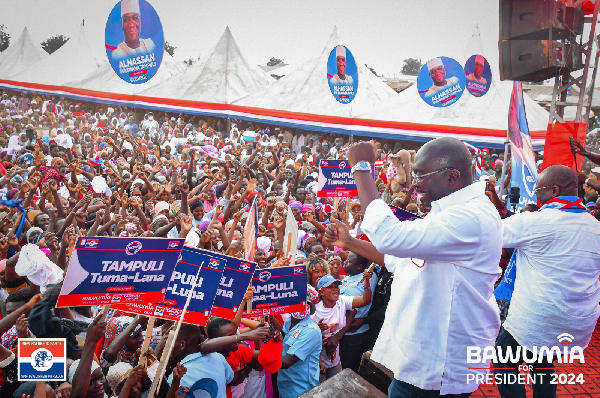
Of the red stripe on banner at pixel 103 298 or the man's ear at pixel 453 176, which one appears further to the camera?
the red stripe on banner at pixel 103 298

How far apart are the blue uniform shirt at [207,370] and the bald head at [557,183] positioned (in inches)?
93.6

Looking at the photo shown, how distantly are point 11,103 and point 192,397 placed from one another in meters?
24.3

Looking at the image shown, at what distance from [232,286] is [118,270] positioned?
70cm

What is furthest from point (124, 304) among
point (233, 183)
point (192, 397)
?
point (233, 183)

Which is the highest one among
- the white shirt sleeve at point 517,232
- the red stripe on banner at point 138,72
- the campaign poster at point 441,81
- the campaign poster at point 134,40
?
the campaign poster at point 134,40

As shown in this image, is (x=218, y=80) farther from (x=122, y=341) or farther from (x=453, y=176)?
(x=453, y=176)

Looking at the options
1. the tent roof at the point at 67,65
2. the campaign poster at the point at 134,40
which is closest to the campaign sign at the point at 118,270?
the campaign poster at the point at 134,40

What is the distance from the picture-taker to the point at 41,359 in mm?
2162

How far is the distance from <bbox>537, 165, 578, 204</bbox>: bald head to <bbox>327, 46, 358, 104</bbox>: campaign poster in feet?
32.1

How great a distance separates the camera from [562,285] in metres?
2.63

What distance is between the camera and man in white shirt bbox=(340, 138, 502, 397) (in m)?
1.74

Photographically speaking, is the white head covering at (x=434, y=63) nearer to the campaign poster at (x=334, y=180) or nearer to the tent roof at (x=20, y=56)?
the campaign poster at (x=334, y=180)

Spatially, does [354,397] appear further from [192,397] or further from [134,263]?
[134,263]

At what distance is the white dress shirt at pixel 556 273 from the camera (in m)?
2.63
